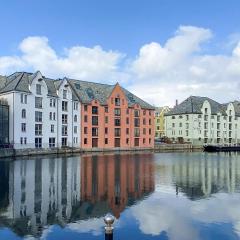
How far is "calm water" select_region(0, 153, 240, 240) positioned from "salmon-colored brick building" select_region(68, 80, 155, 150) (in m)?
66.8

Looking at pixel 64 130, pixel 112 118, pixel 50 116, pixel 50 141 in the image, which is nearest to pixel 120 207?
pixel 50 141

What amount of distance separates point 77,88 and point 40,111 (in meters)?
19.5

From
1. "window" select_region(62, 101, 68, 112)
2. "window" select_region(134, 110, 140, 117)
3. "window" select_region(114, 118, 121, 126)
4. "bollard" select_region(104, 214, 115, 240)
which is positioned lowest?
"bollard" select_region(104, 214, 115, 240)

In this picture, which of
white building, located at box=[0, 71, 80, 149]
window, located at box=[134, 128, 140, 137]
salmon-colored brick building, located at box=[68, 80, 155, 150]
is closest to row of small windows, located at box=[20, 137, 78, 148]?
white building, located at box=[0, 71, 80, 149]

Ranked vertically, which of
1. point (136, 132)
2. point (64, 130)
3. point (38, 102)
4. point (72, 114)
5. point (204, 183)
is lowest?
point (204, 183)

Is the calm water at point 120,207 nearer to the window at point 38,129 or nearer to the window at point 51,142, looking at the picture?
the window at point 38,129

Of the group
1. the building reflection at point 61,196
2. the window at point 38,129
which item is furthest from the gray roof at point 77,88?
the building reflection at point 61,196

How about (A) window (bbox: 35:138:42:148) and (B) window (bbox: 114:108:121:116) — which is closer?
(A) window (bbox: 35:138:42:148)

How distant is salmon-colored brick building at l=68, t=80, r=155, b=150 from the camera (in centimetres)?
10846

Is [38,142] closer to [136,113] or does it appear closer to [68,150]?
[68,150]

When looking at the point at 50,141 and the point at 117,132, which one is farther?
the point at 117,132

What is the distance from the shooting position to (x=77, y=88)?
363 feet

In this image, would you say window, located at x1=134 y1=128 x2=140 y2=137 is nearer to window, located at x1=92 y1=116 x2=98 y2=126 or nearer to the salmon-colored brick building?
the salmon-colored brick building

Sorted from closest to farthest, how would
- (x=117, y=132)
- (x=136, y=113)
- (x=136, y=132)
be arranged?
(x=117, y=132) < (x=136, y=132) < (x=136, y=113)
